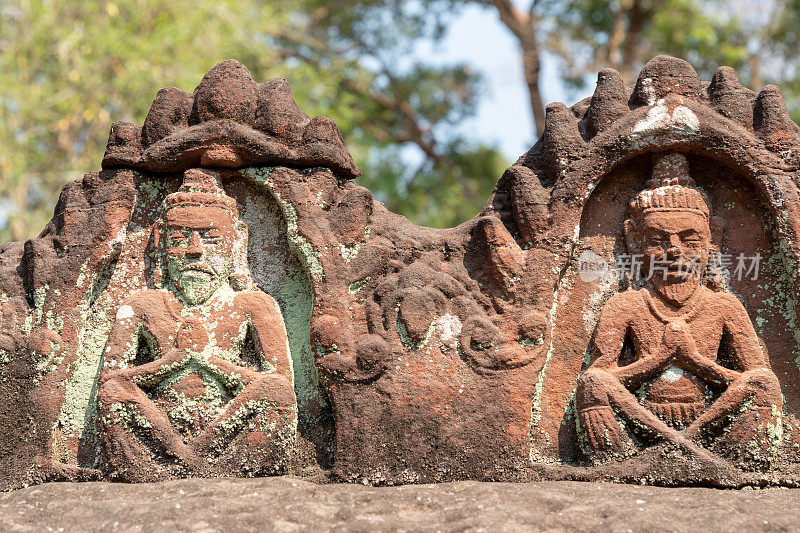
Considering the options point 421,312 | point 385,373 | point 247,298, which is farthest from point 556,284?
point 247,298

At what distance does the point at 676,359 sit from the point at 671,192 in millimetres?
899

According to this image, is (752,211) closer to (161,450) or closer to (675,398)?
(675,398)

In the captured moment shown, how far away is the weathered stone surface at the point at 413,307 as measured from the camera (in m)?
4.25

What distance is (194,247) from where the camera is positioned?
455 cm

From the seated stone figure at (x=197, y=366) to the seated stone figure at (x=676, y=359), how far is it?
1.65m

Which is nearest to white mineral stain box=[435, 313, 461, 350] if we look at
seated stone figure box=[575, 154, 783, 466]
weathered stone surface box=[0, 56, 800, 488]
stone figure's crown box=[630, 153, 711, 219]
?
weathered stone surface box=[0, 56, 800, 488]

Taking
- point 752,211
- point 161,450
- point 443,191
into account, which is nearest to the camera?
point 161,450

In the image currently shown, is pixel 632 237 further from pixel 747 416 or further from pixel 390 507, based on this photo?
pixel 390 507

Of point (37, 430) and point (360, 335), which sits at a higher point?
point (360, 335)

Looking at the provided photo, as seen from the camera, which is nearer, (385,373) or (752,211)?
(385,373)

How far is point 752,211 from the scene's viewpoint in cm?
461

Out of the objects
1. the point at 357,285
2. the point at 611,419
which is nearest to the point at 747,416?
the point at 611,419

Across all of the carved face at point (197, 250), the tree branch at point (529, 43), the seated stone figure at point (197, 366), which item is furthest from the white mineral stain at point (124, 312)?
the tree branch at point (529, 43)

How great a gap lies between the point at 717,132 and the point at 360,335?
2194 mm
